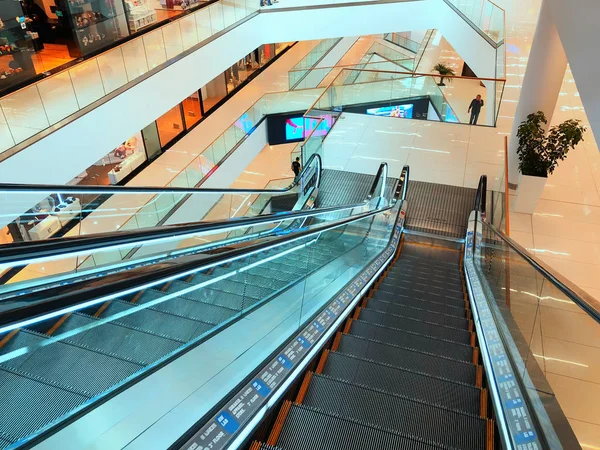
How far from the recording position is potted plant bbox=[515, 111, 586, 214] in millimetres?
7515

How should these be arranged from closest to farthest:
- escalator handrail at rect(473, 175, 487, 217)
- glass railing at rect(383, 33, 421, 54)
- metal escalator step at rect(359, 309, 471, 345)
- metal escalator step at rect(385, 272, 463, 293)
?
metal escalator step at rect(359, 309, 471, 345) < metal escalator step at rect(385, 272, 463, 293) < escalator handrail at rect(473, 175, 487, 217) < glass railing at rect(383, 33, 421, 54)

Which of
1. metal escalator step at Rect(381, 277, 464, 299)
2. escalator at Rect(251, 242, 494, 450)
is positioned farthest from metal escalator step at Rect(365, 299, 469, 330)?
metal escalator step at Rect(381, 277, 464, 299)

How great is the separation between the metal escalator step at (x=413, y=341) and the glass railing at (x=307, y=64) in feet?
45.8

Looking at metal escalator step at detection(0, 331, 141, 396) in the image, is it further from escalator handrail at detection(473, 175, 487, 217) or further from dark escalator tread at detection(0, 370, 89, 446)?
escalator handrail at detection(473, 175, 487, 217)

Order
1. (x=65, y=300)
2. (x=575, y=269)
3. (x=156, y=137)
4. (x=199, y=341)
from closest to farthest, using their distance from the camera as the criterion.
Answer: (x=65, y=300) → (x=199, y=341) → (x=575, y=269) → (x=156, y=137)

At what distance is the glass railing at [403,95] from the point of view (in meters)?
11.4

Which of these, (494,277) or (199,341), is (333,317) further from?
(494,277)

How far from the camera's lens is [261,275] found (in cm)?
329

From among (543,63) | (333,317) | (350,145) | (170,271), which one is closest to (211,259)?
(170,271)

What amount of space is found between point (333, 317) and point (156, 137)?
10.8m

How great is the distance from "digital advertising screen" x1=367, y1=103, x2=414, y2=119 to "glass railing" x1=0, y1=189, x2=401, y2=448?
827 cm

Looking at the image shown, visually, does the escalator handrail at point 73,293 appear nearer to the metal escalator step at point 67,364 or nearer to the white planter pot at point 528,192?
the metal escalator step at point 67,364

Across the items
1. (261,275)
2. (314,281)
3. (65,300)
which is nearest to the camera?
(65,300)

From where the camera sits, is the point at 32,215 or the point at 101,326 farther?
the point at 32,215
